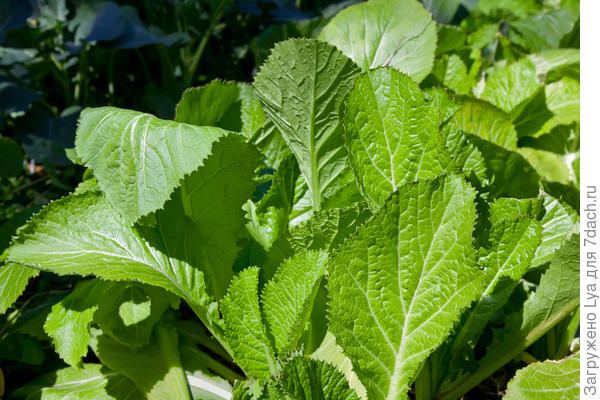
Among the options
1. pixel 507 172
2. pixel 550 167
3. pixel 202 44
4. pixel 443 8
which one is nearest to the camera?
pixel 507 172

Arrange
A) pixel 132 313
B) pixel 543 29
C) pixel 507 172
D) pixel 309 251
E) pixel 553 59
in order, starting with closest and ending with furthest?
pixel 309 251 → pixel 132 313 → pixel 507 172 → pixel 553 59 → pixel 543 29

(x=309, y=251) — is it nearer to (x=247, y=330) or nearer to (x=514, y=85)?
(x=247, y=330)

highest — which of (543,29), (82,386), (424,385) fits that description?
(543,29)

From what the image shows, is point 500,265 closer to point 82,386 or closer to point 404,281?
point 404,281

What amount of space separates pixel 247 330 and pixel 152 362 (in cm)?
23

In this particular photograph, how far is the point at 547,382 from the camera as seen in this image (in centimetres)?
65

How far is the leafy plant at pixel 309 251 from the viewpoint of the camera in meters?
0.65

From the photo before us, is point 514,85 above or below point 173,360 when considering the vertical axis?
above

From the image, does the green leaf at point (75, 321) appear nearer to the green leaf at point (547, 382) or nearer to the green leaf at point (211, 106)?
the green leaf at point (211, 106)

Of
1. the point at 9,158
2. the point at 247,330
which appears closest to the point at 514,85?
the point at 247,330

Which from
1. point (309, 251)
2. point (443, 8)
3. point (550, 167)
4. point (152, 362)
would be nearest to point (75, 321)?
point (152, 362)

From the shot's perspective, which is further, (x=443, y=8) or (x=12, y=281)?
(x=443, y=8)

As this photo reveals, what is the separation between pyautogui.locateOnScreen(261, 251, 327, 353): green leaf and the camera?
2.29 feet

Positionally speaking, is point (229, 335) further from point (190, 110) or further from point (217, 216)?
point (190, 110)
